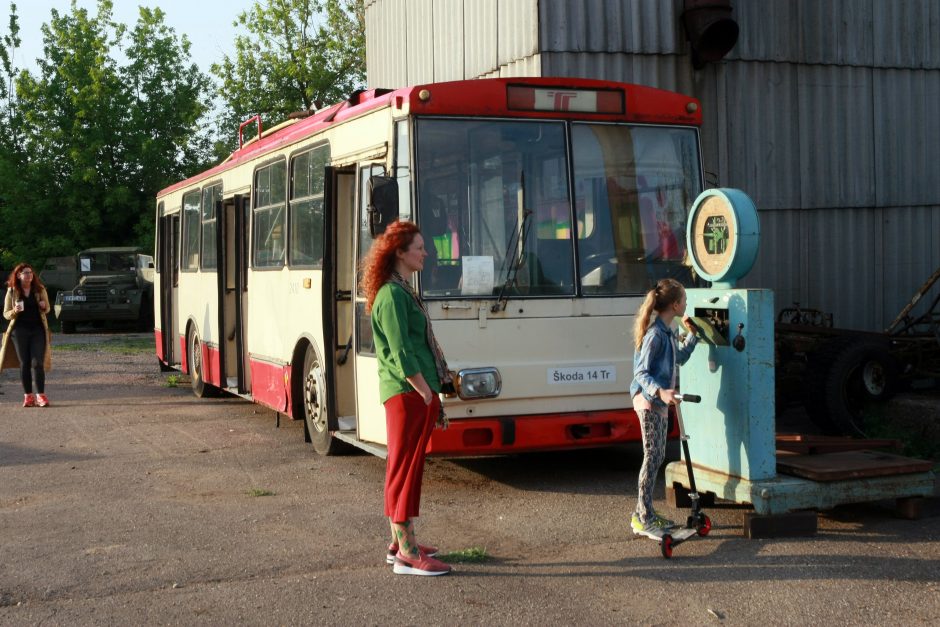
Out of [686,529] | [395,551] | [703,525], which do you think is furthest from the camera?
[703,525]

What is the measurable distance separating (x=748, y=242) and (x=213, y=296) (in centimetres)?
824

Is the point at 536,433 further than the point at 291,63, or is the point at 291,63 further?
the point at 291,63

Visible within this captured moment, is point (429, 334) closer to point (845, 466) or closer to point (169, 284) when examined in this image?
point (845, 466)

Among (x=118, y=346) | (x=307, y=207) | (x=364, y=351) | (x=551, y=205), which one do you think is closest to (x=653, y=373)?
(x=551, y=205)

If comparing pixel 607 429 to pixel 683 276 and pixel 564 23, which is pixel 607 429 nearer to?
pixel 683 276

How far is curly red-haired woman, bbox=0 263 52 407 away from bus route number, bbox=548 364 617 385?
855 centimetres

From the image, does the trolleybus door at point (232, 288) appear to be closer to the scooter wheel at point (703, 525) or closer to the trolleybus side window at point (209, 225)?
the trolleybus side window at point (209, 225)

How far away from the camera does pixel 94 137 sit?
37.3m

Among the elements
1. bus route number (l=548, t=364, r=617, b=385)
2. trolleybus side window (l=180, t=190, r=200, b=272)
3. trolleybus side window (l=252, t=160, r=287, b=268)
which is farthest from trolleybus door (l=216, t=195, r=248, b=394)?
bus route number (l=548, t=364, r=617, b=385)

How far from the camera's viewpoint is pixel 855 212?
1401cm

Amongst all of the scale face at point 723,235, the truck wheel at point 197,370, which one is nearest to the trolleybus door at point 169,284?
the truck wheel at point 197,370

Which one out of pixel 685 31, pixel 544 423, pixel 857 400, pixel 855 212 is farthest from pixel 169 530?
pixel 855 212

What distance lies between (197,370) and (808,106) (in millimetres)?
8187

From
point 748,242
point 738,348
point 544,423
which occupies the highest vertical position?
point 748,242
